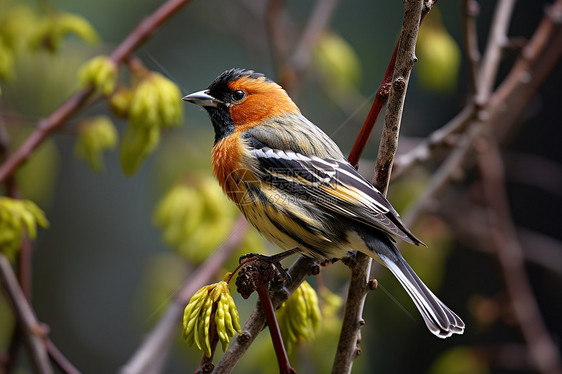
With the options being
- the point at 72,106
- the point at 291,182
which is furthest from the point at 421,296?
the point at 72,106

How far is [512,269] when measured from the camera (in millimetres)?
3936

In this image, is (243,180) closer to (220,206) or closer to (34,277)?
(220,206)

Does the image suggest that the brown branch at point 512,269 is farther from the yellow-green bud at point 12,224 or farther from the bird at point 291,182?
the yellow-green bud at point 12,224

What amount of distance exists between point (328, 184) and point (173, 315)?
0.84 metres

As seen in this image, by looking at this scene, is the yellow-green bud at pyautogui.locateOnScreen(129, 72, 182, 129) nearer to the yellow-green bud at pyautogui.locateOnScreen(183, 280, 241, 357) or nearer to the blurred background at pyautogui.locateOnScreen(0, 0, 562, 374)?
the blurred background at pyautogui.locateOnScreen(0, 0, 562, 374)

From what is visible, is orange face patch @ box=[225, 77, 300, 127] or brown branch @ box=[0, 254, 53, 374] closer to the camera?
brown branch @ box=[0, 254, 53, 374]

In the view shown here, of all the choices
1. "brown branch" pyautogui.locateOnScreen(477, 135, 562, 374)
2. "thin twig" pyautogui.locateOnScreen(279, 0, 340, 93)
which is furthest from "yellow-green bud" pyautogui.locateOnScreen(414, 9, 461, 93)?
"thin twig" pyautogui.locateOnScreen(279, 0, 340, 93)

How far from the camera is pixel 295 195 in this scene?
99.3 inches

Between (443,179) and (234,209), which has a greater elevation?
(443,179)

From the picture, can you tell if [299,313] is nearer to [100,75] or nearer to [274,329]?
[274,329]

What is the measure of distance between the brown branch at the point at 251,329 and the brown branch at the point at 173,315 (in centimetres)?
76

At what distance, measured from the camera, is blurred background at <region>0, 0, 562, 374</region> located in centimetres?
344

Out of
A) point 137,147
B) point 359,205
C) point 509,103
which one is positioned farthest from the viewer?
point 509,103

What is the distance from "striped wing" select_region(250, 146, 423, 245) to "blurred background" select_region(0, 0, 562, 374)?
1.01 ft
